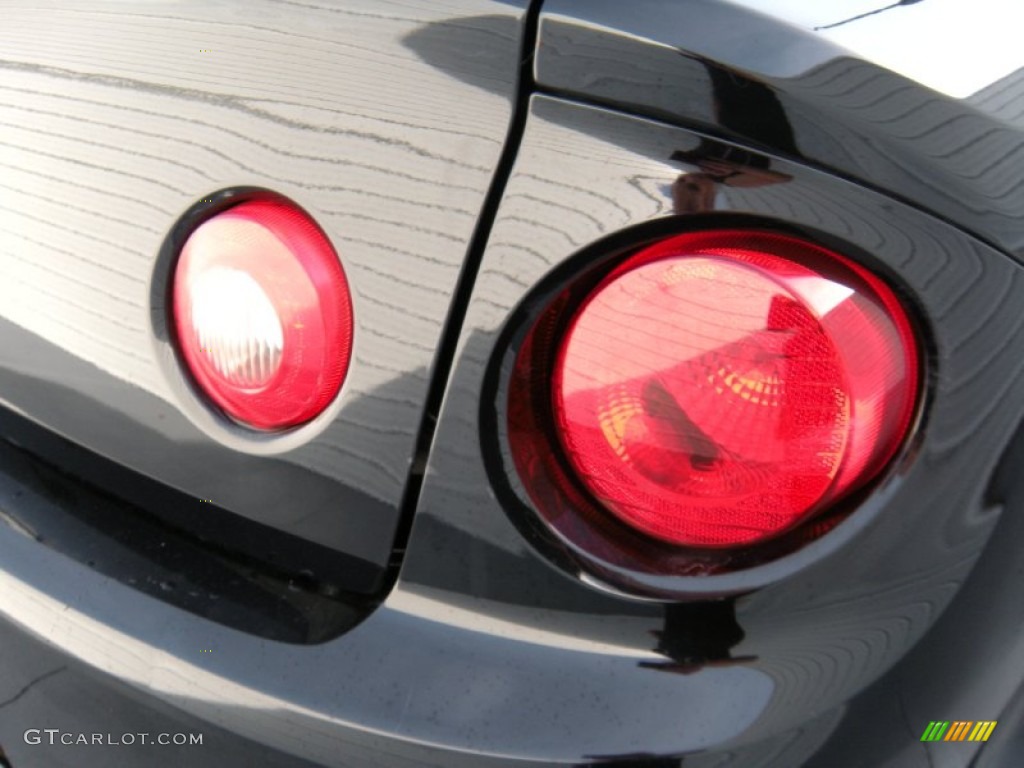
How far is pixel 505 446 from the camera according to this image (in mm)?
1110

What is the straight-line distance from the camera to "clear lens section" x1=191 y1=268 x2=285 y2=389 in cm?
115

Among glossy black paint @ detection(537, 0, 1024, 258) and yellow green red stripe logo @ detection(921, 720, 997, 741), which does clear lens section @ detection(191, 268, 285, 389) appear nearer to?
glossy black paint @ detection(537, 0, 1024, 258)

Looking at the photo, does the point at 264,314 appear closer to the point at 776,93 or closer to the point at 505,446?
the point at 505,446

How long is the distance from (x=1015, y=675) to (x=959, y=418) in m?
0.31

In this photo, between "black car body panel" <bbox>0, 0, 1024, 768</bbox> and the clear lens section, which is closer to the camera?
"black car body panel" <bbox>0, 0, 1024, 768</bbox>

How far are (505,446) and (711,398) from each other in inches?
7.8

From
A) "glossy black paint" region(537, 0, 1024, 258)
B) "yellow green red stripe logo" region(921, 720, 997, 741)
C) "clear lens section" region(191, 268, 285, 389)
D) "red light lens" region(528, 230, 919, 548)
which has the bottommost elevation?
"yellow green red stripe logo" region(921, 720, 997, 741)

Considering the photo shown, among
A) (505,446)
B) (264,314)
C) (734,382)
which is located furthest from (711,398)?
(264,314)

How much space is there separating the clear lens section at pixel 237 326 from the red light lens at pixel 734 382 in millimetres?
273

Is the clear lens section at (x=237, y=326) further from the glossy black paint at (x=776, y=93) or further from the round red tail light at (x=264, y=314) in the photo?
the glossy black paint at (x=776, y=93)

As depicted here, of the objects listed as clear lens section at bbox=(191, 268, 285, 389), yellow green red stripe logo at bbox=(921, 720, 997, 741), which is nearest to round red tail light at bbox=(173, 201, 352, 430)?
clear lens section at bbox=(191, 268, 285, 389)

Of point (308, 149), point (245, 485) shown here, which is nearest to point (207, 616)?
point (245, 485)

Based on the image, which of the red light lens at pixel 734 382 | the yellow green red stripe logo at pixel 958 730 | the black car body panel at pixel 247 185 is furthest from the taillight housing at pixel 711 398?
the yellow green red stripe logo at pixel 958 730

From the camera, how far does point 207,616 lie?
1.24m
